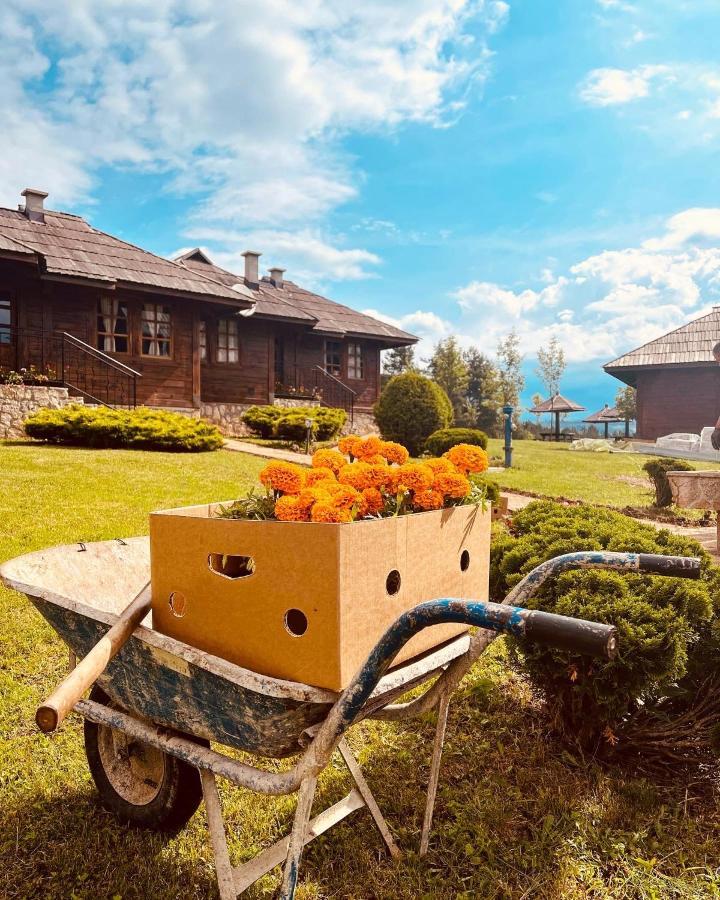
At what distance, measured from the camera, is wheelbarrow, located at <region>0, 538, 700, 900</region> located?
1.34 meters

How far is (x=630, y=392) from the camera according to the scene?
139 ft

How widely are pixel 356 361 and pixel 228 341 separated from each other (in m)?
5.17

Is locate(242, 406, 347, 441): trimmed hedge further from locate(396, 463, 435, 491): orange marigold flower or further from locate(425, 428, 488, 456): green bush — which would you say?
locate(396, 463, 435, 491): orange marigold flower

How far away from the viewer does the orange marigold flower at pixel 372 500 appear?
5.97 ft

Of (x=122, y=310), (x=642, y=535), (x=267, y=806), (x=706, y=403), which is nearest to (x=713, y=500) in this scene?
(x=642, y=535)

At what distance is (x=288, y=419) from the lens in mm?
14320

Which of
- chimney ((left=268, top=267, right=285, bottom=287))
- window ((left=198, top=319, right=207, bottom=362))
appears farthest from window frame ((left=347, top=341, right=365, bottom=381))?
window ((left=198, top=319, right=207, bottom=362))

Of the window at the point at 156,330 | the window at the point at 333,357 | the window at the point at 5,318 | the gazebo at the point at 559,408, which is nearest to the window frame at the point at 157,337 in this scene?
the window at the point at 156,330

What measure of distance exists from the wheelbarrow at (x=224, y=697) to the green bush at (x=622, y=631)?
0.66 metres

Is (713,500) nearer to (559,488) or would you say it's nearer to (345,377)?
(559,488)

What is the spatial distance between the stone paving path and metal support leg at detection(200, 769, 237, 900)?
11.3 feet

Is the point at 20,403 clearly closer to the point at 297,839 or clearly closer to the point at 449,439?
the point at 449,439

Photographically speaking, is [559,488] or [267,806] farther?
[559,488]

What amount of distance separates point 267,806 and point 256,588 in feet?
4.46
